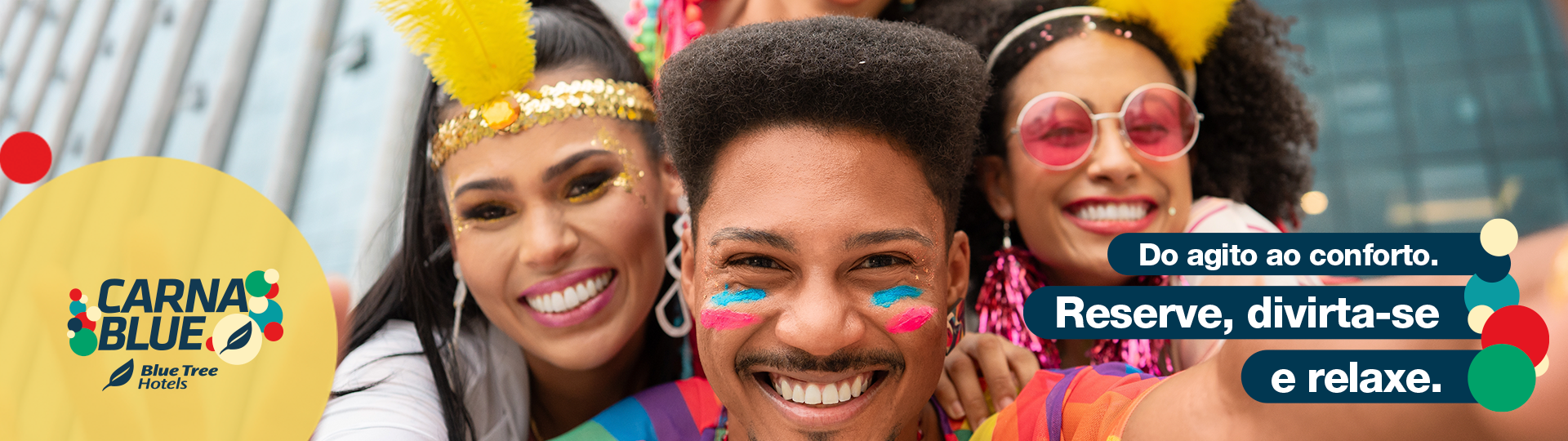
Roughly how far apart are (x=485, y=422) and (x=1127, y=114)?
5.09 feet

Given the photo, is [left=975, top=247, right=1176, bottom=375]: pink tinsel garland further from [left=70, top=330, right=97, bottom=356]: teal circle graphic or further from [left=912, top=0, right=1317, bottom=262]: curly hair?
[left=70, top=330, right=97, bottom=356]: teal circle graphic

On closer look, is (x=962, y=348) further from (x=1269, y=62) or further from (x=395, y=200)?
(x=395, y=200)

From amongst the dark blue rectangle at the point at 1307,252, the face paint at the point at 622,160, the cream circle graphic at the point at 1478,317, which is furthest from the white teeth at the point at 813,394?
the cream circle graphic at the point at 1478,317

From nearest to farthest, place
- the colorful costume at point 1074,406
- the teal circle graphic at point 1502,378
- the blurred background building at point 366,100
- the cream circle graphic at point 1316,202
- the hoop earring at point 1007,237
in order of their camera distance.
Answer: the teal circle graphic at point 1502,378, the colorful costume at point 1074,406, the cream circle graphic at point 1316,202, the hoop earring at point 1007,237, the blurred background building at point 366,100

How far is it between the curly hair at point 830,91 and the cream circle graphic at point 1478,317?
2.37 feet

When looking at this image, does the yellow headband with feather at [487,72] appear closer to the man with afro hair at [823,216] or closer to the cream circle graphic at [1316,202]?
the man with afro hair at [823,216]

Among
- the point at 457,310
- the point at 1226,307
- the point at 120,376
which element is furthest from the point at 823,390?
the point at 120,376

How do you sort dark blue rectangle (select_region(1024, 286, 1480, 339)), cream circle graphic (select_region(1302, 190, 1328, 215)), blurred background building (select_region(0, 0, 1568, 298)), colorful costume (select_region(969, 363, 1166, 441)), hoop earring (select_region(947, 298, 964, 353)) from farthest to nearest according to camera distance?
blurred background building (select_region(0, 0, 1568, 298)), cream circle graphic (select_region(1302, 190, 1328, 215)), hoop earring (select_region(947, 298, 964, 353)), colorful costume (select_region(969, 363, 1166, 441)), dark blue rectangle (select_region(1024, 286, 1480, 339))

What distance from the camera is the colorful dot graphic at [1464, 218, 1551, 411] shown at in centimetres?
89

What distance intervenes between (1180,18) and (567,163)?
1378mm

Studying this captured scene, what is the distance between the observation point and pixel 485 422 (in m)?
2.11

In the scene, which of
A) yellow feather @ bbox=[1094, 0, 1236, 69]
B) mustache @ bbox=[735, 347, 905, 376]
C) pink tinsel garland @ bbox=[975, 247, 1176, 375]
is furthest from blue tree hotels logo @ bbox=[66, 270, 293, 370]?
yellow feather @ bbox=[1094, 0, 1236, 69]

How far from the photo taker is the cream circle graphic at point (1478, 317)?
3.32 feet

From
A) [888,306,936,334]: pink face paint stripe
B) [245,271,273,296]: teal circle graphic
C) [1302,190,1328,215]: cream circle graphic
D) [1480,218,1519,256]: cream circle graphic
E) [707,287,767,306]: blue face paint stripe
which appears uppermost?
[1302,190,1328,215]: cream circle graphic
